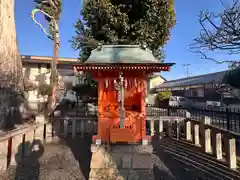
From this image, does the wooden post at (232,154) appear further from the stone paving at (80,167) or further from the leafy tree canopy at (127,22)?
the leafy tree canopy at (127,22)

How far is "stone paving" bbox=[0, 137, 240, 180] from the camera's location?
12.8 ft

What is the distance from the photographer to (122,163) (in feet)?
13.9

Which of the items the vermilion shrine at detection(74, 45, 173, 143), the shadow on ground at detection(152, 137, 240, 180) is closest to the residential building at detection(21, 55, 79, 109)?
the vermilion shrine at detection(74, 45, 173, 143)

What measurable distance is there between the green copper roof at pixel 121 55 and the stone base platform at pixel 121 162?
240 centimetres

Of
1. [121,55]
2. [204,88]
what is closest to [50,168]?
[121,55]

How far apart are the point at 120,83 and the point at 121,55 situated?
1.04 metres

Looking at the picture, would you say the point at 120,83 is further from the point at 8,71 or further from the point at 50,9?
the point at 50,9

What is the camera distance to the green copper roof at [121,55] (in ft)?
15.5

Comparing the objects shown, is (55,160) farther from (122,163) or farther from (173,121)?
(173,121)

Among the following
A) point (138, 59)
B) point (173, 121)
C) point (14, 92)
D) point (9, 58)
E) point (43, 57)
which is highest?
point (43, 57)

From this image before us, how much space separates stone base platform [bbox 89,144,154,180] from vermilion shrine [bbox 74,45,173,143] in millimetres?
279

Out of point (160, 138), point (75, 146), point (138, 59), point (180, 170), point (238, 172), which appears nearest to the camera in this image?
point (238, 172)

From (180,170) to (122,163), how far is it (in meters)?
1.48

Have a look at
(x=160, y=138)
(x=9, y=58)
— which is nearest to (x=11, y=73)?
(x=9, y=58)
